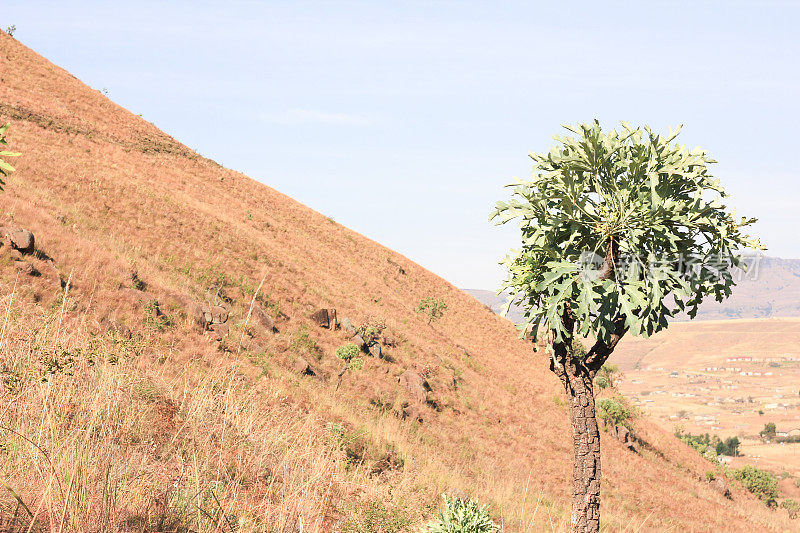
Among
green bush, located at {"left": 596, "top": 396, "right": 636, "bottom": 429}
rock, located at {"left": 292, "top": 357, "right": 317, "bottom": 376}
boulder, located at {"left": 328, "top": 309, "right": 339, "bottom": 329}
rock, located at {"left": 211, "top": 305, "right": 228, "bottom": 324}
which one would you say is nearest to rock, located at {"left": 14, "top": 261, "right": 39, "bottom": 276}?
rock, located at {"left": 211, "top": 305, "right": 228, "bottom": 324}

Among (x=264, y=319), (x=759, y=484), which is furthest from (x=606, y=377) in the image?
(x=264, y=319)

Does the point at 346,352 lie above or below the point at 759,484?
above

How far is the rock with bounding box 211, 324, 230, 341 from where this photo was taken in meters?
13.8

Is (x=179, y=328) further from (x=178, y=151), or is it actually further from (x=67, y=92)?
(x=67, y=92)

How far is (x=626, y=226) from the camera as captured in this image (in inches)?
187

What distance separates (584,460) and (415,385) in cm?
1494

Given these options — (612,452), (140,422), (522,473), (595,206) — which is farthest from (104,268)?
(612,452)

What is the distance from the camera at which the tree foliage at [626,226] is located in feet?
15.4

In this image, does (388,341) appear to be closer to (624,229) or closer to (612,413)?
(612,413)

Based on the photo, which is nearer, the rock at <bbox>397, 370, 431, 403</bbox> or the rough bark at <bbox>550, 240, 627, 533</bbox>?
the rough bark at <bbox>550, 240, 627, 533</bbox>

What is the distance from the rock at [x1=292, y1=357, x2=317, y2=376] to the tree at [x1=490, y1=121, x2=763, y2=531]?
37.2ft

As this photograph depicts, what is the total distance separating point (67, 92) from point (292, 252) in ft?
89.6

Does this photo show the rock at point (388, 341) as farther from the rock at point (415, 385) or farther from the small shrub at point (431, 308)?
the small shrub at point (431, 308)

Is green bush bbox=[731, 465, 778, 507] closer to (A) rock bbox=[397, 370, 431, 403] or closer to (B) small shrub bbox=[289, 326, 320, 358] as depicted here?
(A) rock bbox=[397, 370, 431, 403]
